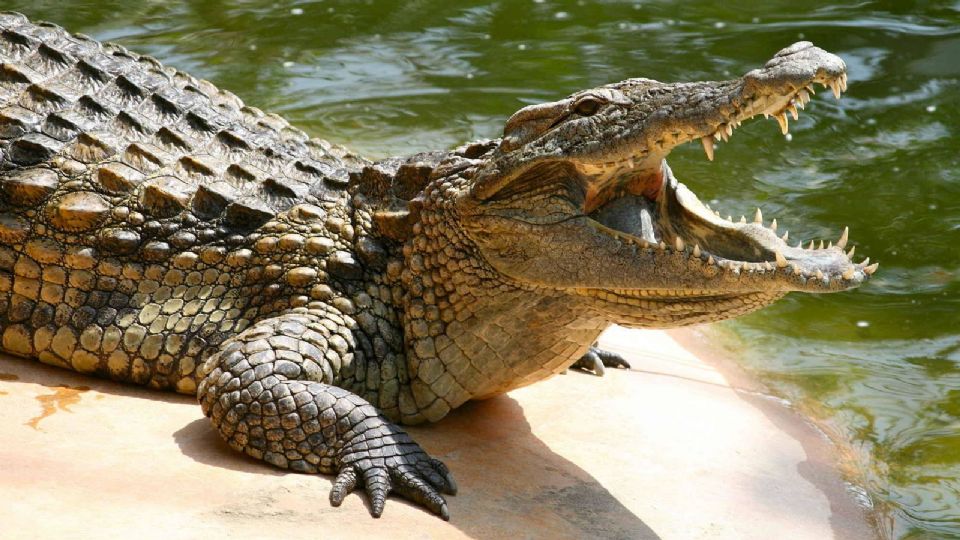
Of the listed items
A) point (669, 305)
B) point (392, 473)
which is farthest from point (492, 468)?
point (669, 305)

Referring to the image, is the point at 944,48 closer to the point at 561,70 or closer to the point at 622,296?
the point at 561,70

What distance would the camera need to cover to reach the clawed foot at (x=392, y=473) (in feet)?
13.0

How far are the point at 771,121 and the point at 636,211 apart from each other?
5.07 metres

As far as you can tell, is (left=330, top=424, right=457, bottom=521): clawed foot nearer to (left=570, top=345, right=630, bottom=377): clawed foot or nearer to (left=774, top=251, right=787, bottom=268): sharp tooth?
(left=774, top=251, right=787, bottom=268): sharp tooth

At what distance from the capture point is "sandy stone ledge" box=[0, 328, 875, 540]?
3.67 m

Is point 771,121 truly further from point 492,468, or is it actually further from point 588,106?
point 492,468

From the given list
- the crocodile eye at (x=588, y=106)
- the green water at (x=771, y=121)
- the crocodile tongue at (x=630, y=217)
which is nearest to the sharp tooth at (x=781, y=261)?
the crocodile tongue at (x=630, y=217)

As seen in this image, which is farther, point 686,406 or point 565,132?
point 686,406

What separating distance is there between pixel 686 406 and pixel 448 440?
4.43 feet

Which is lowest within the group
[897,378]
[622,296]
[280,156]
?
[897,378]

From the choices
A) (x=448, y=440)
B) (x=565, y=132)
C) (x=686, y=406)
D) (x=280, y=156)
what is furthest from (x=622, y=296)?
(x=280, y=156)

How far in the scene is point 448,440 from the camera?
183 inches

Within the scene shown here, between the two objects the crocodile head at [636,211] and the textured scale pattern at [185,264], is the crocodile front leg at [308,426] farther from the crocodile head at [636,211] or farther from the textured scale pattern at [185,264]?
the crocodile head at [636,211]

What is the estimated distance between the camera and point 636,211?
14.6ft
